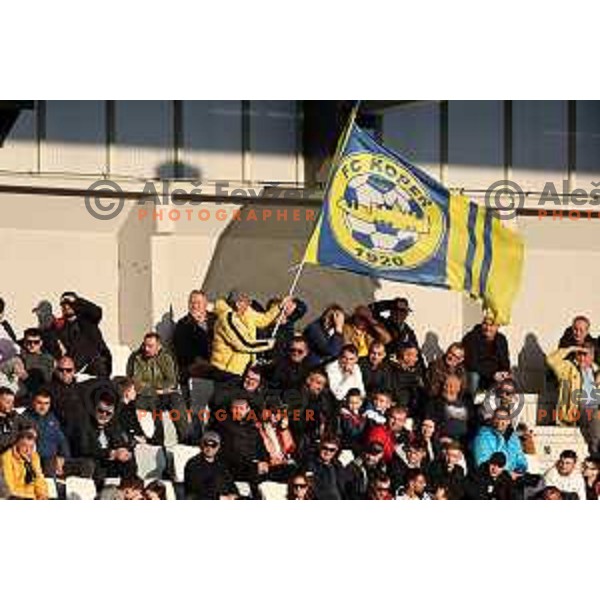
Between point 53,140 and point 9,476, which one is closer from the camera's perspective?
point 9,476

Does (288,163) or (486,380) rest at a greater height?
(288,163)

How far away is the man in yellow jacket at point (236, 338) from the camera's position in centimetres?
2011

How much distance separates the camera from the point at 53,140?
21031 mm

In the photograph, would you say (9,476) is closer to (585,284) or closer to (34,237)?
(34,237)

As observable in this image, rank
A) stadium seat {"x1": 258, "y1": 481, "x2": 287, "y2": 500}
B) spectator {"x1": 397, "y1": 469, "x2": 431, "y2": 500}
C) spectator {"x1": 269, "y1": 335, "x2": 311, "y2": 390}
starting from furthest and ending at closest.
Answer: spectator {"x1": 269, "y1": 335, "x2": 311, "y2": 390} < spectator {"x1": 397, "y1": 469, "x2": 431, "y2": 500} < stadium seat {"x1": 258, "y1": 481, "x2": 287, "y2": 500}

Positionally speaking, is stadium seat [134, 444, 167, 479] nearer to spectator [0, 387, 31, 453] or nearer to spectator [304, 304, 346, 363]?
spectator [0, 387, 31, 453]

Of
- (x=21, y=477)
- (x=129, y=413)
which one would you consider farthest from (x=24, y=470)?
(x=129, y=413)

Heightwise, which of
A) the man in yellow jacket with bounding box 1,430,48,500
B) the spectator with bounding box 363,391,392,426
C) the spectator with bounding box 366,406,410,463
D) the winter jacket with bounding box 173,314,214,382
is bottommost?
the man in yellow jacket with bounding box 1,430,48,500

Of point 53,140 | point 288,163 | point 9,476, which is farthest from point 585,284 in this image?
point 9,476

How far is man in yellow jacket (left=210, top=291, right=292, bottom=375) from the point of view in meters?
20.1

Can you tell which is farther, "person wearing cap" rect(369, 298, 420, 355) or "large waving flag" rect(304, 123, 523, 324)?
"person wearing cap" rect(369, 298, 420, 355)

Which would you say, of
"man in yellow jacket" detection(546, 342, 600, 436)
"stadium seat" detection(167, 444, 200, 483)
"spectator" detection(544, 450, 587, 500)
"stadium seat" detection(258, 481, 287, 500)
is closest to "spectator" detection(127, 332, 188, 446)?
"stadium seat" detection(167, 444, 200, 483)

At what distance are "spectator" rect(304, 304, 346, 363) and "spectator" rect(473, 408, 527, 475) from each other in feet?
4.77

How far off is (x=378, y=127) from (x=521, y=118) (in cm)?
158
